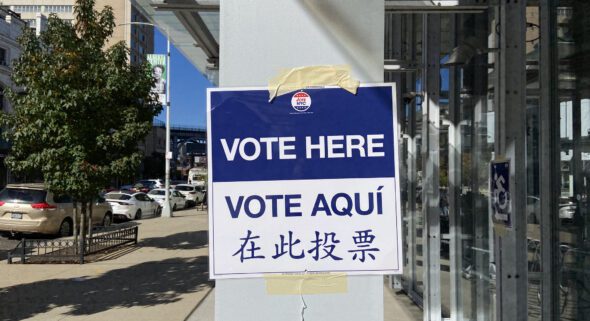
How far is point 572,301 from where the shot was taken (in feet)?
12.0

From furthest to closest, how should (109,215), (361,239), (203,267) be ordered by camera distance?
(109,215), (203,267), (361,239)

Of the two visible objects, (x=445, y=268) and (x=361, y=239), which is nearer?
(x=361, y=239)

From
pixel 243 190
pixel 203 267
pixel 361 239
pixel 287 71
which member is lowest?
pixel 203 267

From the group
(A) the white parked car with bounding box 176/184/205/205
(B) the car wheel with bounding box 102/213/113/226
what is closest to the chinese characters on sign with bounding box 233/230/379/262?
(B) the car wheel with bounding box 102/213/113/226

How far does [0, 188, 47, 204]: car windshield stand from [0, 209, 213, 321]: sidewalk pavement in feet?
13.4

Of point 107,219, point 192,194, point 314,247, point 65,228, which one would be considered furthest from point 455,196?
point 192,194

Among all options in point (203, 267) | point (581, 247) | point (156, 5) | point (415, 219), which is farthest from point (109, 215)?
point (581, 247)

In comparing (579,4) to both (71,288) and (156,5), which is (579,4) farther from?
(71,288)

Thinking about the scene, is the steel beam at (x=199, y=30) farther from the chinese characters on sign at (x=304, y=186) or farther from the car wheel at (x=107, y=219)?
the car wheel at (x=107, y=219)

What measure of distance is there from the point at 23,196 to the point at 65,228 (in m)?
1.57

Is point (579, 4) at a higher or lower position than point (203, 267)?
higher

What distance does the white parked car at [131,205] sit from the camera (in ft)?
73.9

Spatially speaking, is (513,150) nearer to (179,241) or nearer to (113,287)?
(113,287)

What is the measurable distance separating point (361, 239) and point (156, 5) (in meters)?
2.44
